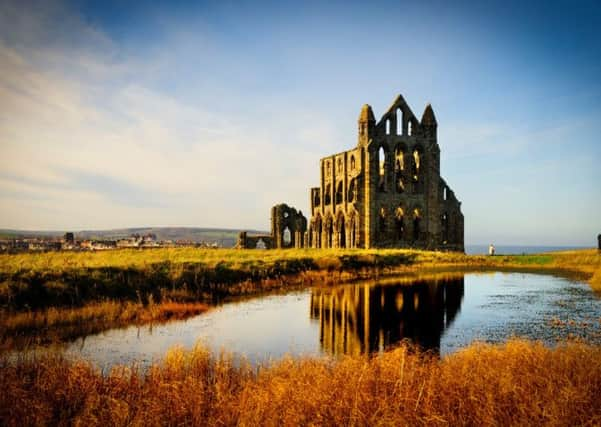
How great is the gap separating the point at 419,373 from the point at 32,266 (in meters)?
14.6

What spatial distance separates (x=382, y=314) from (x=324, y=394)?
10.5 m

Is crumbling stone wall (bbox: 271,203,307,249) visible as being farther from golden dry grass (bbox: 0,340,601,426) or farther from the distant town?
golden dry grass (bbox: 0,340,601,426)

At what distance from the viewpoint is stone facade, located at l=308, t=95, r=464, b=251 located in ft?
164

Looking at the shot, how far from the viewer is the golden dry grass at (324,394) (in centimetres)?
592

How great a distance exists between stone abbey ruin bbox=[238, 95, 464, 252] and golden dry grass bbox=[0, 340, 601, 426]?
137 ft

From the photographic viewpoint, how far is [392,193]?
5122 cm

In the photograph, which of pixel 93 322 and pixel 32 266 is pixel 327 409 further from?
pixel 32 266

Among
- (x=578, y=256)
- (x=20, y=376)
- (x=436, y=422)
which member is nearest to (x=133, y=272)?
(x=20, y=376)

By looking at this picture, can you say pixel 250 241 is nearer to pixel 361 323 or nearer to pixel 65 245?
pixel 65 245

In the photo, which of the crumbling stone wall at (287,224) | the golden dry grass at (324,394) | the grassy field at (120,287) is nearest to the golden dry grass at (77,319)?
the grassy field at (120,287)

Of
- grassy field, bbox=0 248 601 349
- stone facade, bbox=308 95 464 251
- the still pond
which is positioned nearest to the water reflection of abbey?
the still pond

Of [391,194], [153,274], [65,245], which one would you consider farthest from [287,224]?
[153,274]

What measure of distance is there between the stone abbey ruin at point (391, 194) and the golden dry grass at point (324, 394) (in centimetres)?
4177

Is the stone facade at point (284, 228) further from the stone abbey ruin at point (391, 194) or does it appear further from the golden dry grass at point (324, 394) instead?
the golden dry grass at point (324, 394)
